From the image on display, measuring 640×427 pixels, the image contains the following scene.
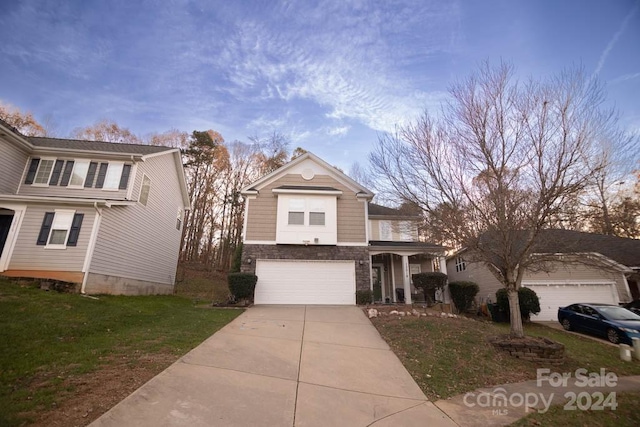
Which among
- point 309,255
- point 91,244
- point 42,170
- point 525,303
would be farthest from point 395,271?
point 42,170

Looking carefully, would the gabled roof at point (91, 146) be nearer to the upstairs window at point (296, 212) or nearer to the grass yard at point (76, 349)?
the grass yard at point (76, 349)

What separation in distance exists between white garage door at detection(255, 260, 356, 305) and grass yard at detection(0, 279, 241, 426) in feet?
13.0

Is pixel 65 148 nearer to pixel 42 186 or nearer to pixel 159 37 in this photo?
pixel 42 186

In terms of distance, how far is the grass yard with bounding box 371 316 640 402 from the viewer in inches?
219

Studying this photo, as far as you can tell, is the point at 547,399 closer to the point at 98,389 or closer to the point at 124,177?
the point at 98,389

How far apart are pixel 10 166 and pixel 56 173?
59.6 inches

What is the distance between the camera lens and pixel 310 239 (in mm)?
14547

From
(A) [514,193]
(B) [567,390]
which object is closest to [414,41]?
(A) [514,193]

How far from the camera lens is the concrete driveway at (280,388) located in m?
3.60

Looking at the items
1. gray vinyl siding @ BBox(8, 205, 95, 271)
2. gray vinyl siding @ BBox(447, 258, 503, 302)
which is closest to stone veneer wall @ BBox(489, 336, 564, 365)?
gray vinyl siding @ BBox(447, 258, 503, 302)

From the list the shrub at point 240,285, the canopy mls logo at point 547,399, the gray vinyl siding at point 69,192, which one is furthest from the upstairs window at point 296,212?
the canopy mls logo at point 547,399

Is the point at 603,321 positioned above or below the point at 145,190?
below

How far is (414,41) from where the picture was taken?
1127cm

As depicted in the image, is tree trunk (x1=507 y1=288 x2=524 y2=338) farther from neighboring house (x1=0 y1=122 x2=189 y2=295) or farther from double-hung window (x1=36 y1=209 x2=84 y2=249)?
double-hung window (x1=36 y1=209 x2=84 y2=249)
